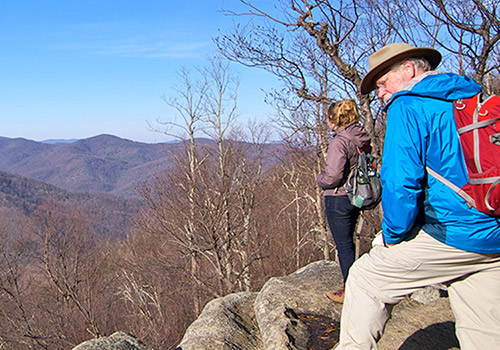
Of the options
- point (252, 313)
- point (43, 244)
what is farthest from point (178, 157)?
point (252, 313)

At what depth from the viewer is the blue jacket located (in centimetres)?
194

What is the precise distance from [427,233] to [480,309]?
430mm

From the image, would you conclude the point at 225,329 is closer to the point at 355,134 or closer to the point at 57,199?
the point at 355,134

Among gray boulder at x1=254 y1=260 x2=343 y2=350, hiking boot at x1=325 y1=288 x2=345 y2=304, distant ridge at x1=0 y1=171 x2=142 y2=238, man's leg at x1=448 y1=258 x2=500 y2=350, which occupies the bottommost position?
distant ridge at x1=0 y1=171 x2=142 y2=238

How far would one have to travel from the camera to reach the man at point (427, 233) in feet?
6.42

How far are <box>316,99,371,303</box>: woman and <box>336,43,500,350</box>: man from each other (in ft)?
4.01

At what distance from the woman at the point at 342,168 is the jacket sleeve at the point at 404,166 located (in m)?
1.36

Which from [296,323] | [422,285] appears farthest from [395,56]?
[296,323]

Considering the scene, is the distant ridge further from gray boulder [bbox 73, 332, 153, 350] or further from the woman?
the woman

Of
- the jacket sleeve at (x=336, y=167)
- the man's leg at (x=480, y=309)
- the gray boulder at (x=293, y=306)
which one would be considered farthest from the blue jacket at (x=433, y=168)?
the gray boulder at (x=293, y=306)

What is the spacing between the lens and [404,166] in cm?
198

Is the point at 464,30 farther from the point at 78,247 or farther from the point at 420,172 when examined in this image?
the point at 78,247

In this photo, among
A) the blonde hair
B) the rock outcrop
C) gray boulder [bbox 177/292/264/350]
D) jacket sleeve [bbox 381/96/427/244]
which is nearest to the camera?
jacket sleeve [bbox 381/96/427/244]

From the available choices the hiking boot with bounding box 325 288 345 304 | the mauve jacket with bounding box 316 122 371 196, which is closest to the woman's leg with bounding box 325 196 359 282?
the mauve jacket with bounding box 316 122 371 196
